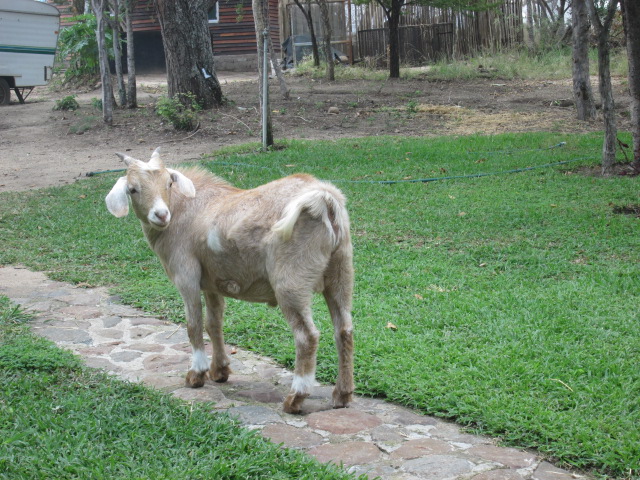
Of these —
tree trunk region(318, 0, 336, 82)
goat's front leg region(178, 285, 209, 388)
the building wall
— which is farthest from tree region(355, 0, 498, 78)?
goat's front leg region(178, 285, 209, 388)

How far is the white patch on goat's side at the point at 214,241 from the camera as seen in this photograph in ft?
14.6

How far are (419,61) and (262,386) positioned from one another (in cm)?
2245

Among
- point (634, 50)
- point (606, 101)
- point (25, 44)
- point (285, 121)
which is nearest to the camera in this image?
point (634, 50)

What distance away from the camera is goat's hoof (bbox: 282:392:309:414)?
13.7 ft

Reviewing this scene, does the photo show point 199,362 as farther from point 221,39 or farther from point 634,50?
point 221,39

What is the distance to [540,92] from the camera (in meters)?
18.5

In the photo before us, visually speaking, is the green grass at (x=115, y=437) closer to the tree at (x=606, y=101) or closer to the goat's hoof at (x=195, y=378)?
the goat's hoof at (x=195, y=378)

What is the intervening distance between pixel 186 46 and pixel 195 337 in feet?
40.9

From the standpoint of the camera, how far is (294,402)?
418 centimetres

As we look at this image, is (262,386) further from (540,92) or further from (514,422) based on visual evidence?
(540,92)

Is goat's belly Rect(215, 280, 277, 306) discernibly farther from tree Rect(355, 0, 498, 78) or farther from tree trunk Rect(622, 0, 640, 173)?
tree Rect(355, 0, 498, 78)

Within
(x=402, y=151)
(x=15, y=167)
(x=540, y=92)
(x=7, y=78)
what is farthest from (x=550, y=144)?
(x=7, y=78)

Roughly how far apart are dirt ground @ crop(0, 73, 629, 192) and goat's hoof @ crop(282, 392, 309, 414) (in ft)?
30.3

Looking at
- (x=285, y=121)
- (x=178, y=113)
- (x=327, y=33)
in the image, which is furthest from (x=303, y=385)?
(x=327, y=33)
